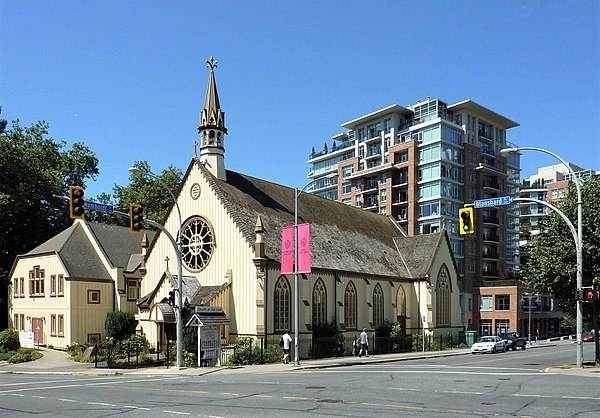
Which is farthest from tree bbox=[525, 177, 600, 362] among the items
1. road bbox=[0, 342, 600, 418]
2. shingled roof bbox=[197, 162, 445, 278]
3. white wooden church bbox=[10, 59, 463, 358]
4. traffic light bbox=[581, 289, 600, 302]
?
shingled roof bbox=[197, 162, 445, 278]

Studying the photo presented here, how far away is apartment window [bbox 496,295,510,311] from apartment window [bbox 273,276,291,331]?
5531cm

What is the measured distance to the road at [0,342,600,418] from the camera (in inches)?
608

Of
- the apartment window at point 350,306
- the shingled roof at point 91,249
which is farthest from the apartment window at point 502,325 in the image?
the shingled roof at point 91,249

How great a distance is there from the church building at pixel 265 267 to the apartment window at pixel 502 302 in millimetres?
36085

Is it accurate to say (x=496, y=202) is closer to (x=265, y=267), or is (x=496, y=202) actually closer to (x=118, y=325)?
(x=265, y=267)

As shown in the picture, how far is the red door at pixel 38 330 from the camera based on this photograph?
46.8m

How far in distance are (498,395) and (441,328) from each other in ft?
118

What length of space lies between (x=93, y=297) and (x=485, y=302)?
2357 inches

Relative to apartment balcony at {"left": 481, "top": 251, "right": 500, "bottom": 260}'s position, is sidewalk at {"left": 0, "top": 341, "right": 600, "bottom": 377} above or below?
below

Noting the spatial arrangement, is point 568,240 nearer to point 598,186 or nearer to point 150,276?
point 598,186

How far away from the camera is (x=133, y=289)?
4984 cm

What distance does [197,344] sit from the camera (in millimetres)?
34000

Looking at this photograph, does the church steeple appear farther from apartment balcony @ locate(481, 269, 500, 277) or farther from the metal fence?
apartment balcony @ locate(481, 269, 500, 277)

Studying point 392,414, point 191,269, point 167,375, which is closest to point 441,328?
point 191,269
